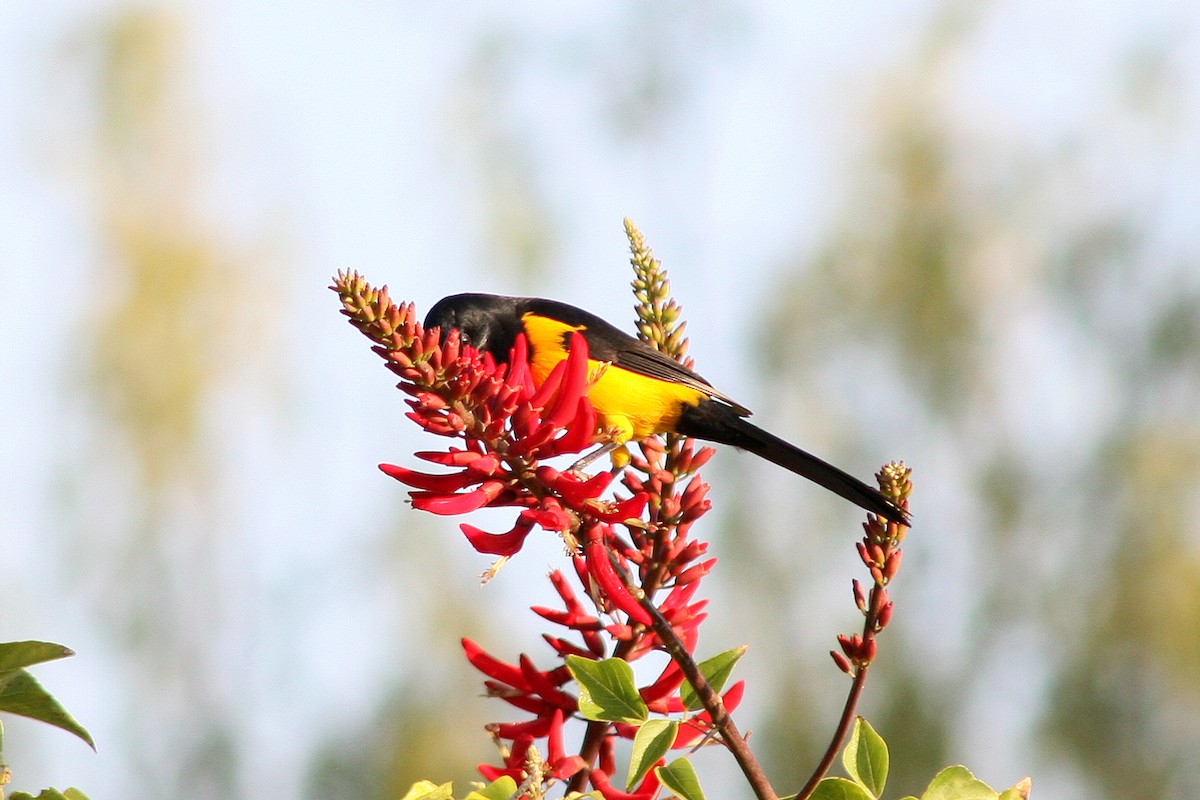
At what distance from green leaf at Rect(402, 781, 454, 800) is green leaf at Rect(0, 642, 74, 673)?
48cm

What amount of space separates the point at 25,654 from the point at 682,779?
825 millimetres

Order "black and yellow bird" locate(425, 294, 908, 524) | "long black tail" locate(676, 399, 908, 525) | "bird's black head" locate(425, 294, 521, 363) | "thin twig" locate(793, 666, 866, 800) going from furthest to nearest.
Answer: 1. "bird's black head" locate(425, 294, 521, 363)
2. "black and yellow bird" locate(425, 294, 908, 524)
3. "long black tail" locate(676, 399, 908, 525)
4. "thin twig" locate(793, 666, 866, 800)

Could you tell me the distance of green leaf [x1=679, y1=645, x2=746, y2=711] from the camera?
6.14ft

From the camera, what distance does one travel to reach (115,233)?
17031mm

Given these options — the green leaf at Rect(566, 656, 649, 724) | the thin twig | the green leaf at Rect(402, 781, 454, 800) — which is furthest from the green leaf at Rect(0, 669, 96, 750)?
the thin twig

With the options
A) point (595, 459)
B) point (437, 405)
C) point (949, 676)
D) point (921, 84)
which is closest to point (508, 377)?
point (437, 405)

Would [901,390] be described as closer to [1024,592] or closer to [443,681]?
[1024,592]

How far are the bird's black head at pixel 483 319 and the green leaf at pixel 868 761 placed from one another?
256cm

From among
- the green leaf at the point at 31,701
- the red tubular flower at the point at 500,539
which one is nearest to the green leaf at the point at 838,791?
the red tubular flower at the point at 500,539

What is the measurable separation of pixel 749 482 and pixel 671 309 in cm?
1460

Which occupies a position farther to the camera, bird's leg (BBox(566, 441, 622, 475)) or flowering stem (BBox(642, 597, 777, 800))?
bird's leg (BBox(566, 441, 622, 475))

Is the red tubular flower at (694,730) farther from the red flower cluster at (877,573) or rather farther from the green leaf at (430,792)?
the green leaf at (430,792)

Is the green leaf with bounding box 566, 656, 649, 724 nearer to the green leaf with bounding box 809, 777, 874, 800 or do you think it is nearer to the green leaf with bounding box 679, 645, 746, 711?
the green leaf with bounding box 679, 645, 746, 711

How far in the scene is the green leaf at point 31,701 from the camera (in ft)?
5.13
